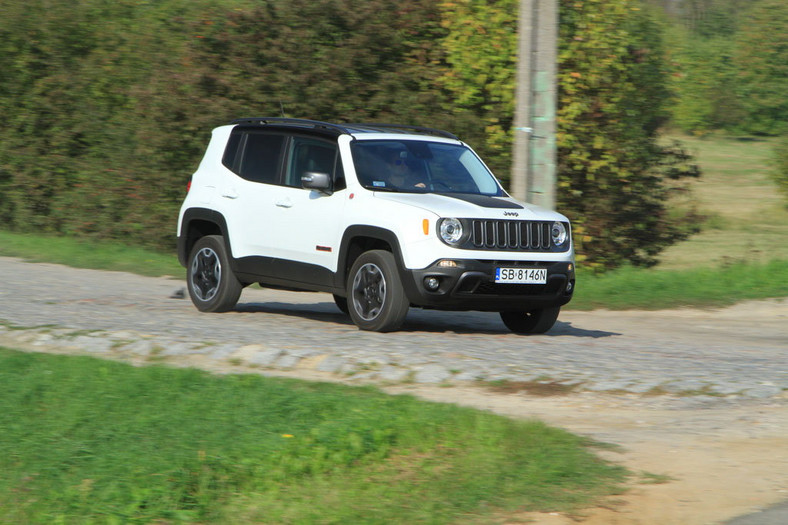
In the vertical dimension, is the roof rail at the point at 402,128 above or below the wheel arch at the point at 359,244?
above

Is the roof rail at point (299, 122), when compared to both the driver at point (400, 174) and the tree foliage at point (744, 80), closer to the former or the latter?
the driver at point (400, 174)

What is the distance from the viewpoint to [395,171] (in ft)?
33.6

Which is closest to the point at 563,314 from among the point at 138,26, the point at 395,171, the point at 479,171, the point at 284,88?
the point at 479,171

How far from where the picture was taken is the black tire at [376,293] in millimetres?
9461

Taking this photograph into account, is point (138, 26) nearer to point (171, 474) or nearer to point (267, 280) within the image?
point (267, 280)

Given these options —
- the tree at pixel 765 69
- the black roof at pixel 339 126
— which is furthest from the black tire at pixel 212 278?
the tree at pixel 765 69

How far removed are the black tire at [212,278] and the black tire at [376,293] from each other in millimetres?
1748

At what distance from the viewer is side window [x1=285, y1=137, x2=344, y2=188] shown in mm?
10398

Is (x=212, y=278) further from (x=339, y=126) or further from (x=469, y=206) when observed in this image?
(x=469, y=206)

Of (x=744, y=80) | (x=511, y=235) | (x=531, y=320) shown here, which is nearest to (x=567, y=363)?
(x=511, y=235)

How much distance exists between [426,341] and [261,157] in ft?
9.13

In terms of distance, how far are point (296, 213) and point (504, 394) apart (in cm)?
358

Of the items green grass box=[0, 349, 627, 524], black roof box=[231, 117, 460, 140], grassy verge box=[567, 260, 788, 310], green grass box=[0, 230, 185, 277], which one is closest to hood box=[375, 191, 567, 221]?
black roof box=[231, 117, 460, 140]

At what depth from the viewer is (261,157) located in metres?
11.0
